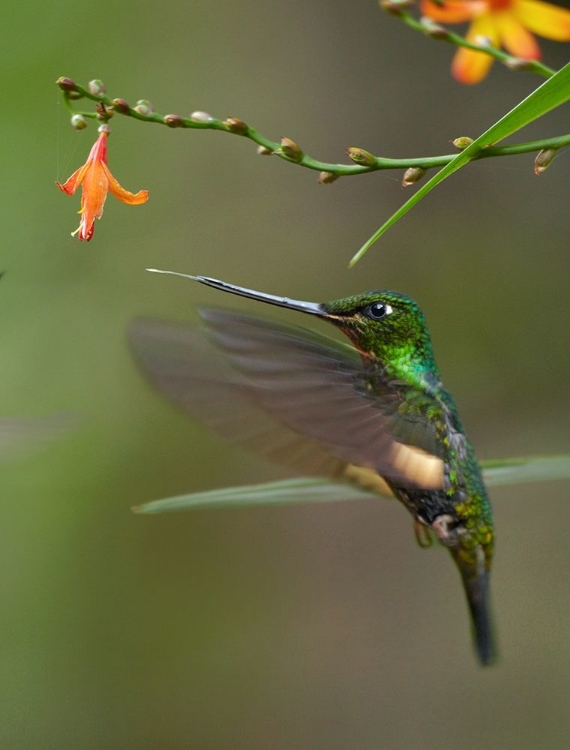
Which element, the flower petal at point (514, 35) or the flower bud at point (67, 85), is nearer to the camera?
the flower bud at point (67, 85)

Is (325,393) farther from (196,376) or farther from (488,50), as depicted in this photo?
(488,50)

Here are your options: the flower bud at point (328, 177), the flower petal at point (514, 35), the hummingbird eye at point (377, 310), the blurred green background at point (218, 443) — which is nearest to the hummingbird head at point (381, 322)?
the hummingbird eye at point (377, 310)

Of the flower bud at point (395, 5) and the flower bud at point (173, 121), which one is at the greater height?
the flower bud at point (395, 5)

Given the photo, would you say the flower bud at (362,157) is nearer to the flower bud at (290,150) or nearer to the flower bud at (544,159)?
the flower bud at (290,150)

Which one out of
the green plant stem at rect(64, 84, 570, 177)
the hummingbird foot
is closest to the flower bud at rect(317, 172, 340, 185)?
the green plant stem at rect(64, 84, 570, 177)

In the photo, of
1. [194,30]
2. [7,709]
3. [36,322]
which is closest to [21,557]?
[7,709]

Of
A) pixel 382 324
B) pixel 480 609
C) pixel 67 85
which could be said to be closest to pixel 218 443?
pixel 480 609

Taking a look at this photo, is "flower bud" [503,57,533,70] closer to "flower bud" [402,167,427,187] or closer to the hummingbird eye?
"flower bud" [402,167,427,187]

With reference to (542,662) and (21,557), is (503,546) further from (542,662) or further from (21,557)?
(21,557)
